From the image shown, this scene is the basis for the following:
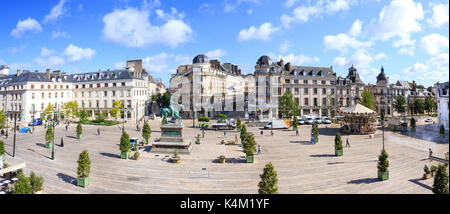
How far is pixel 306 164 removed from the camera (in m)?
21.9

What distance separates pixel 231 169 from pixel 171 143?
9099 mm

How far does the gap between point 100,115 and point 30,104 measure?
67.9 feet

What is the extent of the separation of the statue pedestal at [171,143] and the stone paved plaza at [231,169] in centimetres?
128

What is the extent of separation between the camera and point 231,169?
20.5 m

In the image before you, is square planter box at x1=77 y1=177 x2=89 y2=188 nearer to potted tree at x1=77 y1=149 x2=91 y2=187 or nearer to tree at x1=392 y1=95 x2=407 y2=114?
potted tree at x1=77 y1=149 x2=91 y2=187

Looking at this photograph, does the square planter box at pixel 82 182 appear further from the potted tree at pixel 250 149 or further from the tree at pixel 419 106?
the tree at pixel 419 106

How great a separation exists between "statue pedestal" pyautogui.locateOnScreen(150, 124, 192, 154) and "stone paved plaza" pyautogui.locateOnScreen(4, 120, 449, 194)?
1.28 meters

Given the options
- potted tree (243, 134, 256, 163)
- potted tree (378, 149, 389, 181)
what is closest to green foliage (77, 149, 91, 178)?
potted tree (243, 134, 256, 163)

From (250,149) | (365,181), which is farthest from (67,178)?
Answer: (365,181)

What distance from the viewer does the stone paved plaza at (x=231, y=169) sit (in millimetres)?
16016

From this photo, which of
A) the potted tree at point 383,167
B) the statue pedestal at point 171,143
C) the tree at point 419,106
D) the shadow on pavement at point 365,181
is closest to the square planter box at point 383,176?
the potted tree at point 383,167

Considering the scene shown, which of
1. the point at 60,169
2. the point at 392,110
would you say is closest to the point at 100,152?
the point at 60,169
